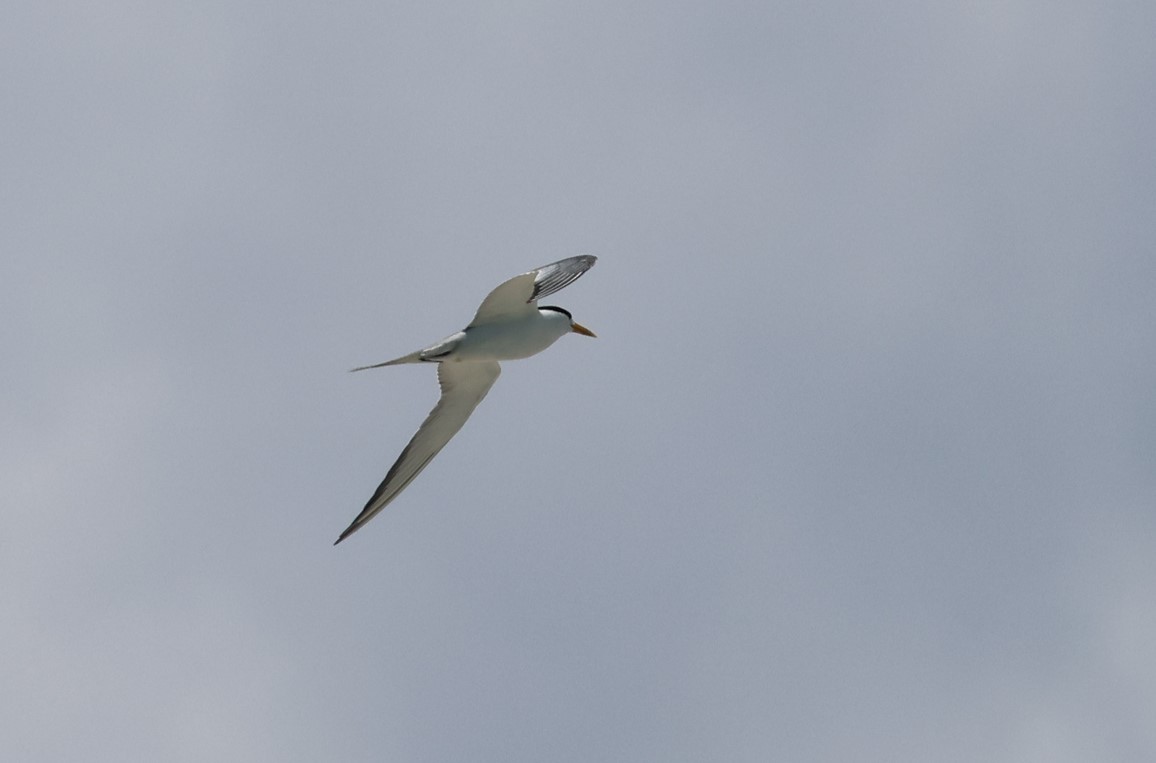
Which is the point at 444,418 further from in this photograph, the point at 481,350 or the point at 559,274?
the point at 559,274

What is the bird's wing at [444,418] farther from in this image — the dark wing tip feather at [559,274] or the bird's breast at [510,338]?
the dark wing tip feather at [559,274]

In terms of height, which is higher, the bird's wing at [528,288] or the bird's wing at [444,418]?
the bird's wing at [528,288]

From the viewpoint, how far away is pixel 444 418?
2589 cm

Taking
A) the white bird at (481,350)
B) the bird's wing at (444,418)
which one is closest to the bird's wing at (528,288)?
the white bird at (481,350)

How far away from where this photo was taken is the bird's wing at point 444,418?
25.4 meters

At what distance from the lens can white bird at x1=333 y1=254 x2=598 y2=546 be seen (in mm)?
24297

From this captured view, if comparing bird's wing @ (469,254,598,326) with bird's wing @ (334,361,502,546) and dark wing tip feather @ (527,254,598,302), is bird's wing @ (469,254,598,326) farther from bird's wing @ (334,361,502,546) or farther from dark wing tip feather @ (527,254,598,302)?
bird's wing @ (334,361,502,546)

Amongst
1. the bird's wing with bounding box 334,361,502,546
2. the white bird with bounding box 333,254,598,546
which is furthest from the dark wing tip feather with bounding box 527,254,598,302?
the bird's wing with bounding box 334,361,502,546

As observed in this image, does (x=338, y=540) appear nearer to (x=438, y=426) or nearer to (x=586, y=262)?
(x=438, y=426)

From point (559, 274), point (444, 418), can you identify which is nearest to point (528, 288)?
point (559, 274)

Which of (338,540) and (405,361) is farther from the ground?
(405,361)

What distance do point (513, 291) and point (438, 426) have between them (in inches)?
130

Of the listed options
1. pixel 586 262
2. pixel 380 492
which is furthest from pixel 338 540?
pixel 586 262

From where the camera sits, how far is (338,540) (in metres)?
23.3
